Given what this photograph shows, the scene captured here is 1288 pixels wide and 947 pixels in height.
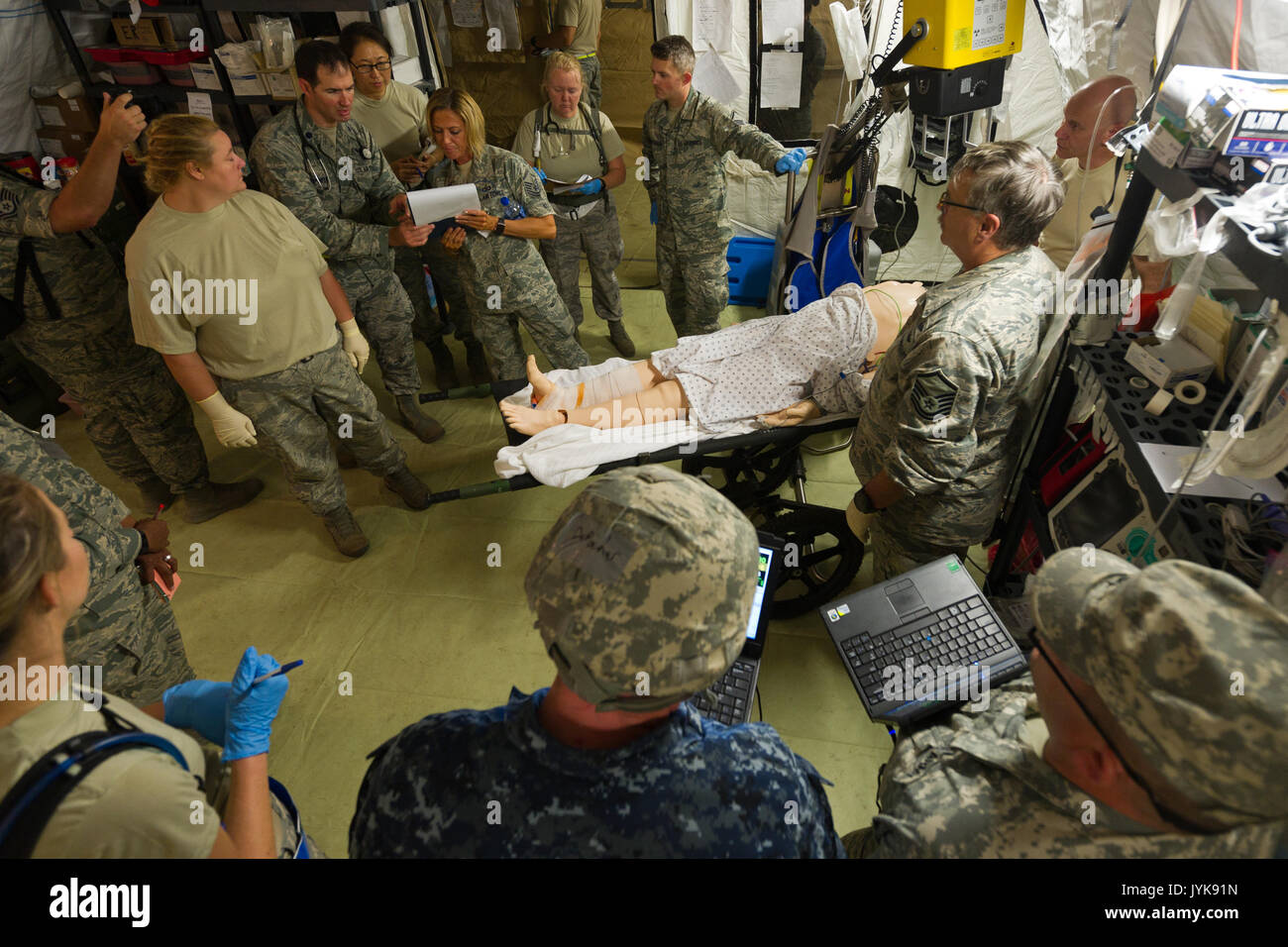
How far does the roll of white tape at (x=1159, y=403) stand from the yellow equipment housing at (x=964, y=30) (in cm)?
161

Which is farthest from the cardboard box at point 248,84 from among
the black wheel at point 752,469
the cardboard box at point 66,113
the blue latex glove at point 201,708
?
the blue latex glove at point 201,708

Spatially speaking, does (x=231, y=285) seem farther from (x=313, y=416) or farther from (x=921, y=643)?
(x=921, y=643)

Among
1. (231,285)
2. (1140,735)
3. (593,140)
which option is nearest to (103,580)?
(231,285)

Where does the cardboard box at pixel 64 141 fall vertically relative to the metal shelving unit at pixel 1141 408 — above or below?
above

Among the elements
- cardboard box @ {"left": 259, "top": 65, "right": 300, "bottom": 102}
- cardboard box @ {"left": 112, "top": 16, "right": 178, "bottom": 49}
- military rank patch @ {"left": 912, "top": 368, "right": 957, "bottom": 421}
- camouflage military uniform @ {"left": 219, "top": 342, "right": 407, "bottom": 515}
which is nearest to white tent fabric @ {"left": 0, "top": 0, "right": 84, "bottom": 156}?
cardboard box @ {"left": 112, "top": 16, "right": 178, "bottom": 49}

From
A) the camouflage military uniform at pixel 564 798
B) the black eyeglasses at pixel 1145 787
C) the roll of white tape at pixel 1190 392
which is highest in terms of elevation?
the roll of white tape at pixel 1190 392

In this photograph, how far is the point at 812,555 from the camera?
9.19 feet

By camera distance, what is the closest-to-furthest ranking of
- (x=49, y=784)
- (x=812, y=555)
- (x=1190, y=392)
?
(x=49, y=784) < (x=1190, y=392) < (x=812, y=555)

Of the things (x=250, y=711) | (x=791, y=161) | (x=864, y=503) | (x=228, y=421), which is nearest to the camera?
(x=250, y=711)

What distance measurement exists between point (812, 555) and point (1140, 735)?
1931mm

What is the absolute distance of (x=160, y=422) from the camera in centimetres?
317

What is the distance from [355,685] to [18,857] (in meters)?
1.83

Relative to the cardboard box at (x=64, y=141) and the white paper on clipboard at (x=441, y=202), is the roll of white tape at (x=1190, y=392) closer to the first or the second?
the white paper on clipboard at (x=441, y=202)

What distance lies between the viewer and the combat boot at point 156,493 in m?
3.41
